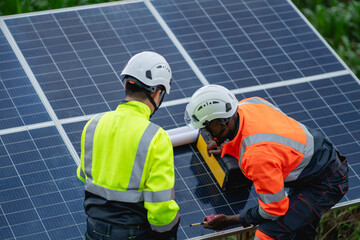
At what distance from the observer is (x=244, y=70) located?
9.30m

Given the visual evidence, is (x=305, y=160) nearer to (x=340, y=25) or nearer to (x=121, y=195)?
(x=121, y=195)

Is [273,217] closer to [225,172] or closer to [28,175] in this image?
[225,172]

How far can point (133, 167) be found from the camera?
5.96m

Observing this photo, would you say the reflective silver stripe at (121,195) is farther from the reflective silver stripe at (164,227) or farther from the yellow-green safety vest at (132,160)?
the reflective silver stripe at (164,227)

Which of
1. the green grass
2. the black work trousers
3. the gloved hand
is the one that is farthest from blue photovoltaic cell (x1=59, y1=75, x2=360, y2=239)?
the green grass

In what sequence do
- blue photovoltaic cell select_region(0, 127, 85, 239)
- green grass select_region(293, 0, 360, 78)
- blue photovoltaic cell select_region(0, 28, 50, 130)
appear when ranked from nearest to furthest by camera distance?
blue photovoltaic cell select_region(0, 127, 85, 239), blue photovoltaic cell select_region(0, 28, 50, 130), green grass select_region(293, 0, 360, 78)

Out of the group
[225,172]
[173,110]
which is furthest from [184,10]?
[225,172]

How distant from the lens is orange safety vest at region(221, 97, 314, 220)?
6520 millimetres

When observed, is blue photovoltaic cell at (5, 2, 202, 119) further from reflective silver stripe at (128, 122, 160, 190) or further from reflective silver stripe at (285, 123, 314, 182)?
reflective silver stripe at (128, 122, 160, 190)

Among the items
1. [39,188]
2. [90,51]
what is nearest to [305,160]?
[39,188]

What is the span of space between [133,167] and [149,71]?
95cm

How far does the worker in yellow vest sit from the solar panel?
0.94m

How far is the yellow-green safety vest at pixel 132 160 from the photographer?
19.6ft

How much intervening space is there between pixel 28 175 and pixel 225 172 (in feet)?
7.19
